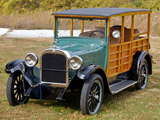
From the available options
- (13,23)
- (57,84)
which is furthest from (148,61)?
(13,23)

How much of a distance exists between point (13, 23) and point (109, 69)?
16.0 meters

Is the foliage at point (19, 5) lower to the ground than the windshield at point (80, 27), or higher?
higher

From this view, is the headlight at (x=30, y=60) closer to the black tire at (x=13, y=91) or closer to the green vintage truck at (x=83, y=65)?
the green vintage truck at (x=83, y=65)

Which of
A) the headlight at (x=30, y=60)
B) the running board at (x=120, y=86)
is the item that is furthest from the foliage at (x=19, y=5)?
the headlight at (x=30, y=60)

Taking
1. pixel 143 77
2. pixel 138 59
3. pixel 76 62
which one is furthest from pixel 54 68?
pixel 143 77

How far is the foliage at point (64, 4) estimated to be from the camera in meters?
27.2

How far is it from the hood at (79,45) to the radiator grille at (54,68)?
0.27 meters

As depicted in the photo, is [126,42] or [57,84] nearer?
[57,84]

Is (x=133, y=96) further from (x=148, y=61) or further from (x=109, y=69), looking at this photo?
(x=148, y=61)

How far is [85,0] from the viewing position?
1105 inches

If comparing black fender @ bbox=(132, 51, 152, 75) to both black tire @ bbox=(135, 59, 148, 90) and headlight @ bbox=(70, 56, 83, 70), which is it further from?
headlight @ bbox=(70, 56, 83, 70)

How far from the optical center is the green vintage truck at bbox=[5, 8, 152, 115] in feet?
16.2

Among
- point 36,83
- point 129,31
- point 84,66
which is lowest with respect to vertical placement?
point 36,83

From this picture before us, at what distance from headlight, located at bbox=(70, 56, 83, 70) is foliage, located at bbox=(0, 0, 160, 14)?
22.4 meters
